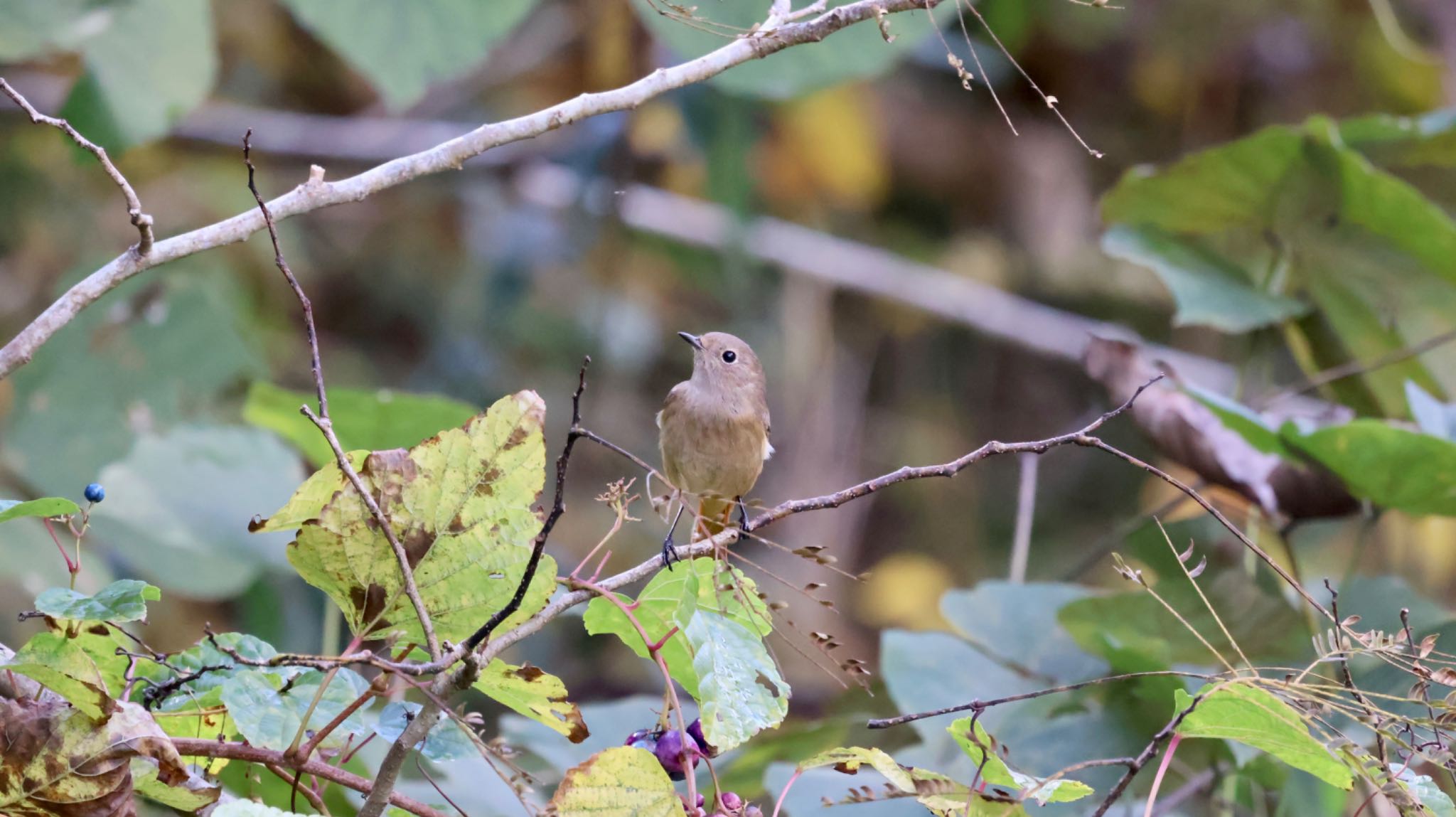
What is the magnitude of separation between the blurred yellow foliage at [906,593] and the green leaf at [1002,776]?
4.30 meters

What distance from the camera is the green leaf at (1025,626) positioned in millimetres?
2291

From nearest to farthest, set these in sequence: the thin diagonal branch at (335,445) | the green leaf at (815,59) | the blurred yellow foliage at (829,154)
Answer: the thin diagonal branch at (335,445)
the green leaf at (815,59)
the blurred yellow foliage at (829,154)

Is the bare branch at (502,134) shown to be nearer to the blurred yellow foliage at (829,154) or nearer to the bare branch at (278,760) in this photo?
the bare branch at (278,760)

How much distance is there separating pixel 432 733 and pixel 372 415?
1.11 metres

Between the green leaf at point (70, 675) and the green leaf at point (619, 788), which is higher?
the green leaf at point (70, 675)

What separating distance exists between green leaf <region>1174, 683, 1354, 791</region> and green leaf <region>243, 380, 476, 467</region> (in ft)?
4.56

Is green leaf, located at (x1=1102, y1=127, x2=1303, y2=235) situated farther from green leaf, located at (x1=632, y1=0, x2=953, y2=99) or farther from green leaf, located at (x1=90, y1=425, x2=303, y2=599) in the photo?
green leaf, located at (x1=90, y1=425, x2=303, y2=599)

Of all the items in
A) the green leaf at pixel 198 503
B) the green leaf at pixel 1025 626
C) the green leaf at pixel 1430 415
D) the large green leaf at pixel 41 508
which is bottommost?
the green leaf at pixel 1025 626

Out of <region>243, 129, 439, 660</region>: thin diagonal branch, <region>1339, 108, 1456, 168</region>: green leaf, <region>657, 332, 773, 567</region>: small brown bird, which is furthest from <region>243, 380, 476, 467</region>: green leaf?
<region>1339, 108, 1456, 168</region>: green leaf

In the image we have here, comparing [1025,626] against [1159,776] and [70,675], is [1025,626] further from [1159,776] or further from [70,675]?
[70,675]

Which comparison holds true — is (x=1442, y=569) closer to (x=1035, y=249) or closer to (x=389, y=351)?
(x=1035, y=249)

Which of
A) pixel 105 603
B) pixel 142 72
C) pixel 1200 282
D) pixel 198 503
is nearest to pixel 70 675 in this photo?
pixel 105 603

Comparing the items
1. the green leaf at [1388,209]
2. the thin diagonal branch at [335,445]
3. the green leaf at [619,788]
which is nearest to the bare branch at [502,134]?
the thin diagonal branch at [335,445]

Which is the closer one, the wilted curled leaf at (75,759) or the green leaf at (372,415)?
the wilted curled leaf at (75,759)
